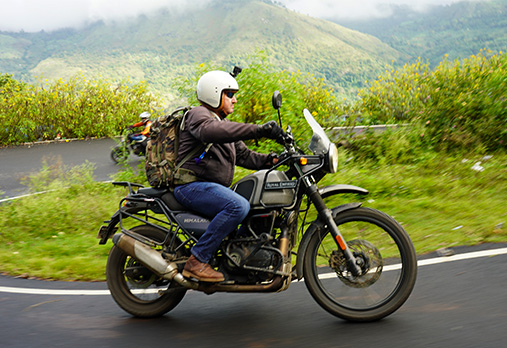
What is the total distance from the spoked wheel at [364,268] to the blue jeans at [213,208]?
2.00 feet

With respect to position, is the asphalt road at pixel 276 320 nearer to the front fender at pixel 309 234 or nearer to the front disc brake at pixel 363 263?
the front disc brake at pixel 363 263

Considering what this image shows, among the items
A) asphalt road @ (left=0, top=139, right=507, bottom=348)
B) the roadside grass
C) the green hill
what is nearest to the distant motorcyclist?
the roadside grass

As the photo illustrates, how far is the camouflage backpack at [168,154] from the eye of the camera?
14.9ft

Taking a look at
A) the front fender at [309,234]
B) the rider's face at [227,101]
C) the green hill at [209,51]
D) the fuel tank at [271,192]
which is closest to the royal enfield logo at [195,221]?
the fuel tank at [271,192]

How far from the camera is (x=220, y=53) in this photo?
154 metres

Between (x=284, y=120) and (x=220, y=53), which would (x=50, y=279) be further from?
(x=220, y=53)

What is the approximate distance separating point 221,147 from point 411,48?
170420mm

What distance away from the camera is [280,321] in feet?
14.4

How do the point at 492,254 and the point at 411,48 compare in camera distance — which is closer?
the point at 492,254

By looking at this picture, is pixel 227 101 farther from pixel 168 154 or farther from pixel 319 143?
pixel 319 143

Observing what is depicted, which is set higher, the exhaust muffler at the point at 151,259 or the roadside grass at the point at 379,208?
the exhaust muffler at the point at 151,259

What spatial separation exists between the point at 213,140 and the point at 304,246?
1.05 m

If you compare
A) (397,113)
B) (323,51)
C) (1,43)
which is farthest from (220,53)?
(397,113)

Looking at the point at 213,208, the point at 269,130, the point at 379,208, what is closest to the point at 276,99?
the point at 269,130
